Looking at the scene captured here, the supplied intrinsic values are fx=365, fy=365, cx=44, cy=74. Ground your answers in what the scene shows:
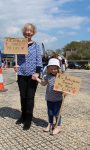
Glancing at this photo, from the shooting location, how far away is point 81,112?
875cm

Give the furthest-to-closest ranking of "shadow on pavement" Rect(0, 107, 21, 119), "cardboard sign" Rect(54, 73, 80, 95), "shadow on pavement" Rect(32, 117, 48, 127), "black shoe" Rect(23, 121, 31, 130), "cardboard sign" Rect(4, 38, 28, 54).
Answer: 1. "shadow on pavement" Rect(0, 107, 21, 119)
2. "shadow on pavement" Rect(32, 117, 48, 127)
3. "cardboard sign" Rect(4, 38, 28, 54)
4. "black shoe" Rect(23, 121, 31, 130)
5. "cardboard sign" Rect(54, 73, 80, 95)

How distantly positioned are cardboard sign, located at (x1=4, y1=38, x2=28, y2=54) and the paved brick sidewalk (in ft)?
4.79

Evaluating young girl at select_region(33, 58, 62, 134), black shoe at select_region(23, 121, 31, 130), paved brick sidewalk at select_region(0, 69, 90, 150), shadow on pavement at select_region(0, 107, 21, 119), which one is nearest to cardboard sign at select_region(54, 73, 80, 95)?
young girl at select_region(33, 58, 62, 134)

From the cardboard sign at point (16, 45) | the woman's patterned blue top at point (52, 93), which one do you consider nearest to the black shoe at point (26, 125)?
the woman's patterned blue top at point (52, 93)

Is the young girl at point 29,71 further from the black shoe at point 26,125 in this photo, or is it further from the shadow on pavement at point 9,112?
the shadow on pavement at point 9,112

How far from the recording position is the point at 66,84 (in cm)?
659

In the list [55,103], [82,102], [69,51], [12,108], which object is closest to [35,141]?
[55,103]

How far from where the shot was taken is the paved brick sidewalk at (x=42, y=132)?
5836mm

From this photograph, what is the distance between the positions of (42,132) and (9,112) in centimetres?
215

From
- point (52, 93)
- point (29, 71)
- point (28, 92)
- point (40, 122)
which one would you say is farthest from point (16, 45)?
point (40, 122)

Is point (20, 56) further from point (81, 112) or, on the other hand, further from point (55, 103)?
point (81, 112)

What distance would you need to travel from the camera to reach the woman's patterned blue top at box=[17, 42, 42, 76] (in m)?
6.92

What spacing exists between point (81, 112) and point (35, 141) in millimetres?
2883

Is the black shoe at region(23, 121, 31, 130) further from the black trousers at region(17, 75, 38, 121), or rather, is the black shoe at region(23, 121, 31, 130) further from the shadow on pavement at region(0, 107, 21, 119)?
the shadow on pavement at region(0, 107, 21, 119)
